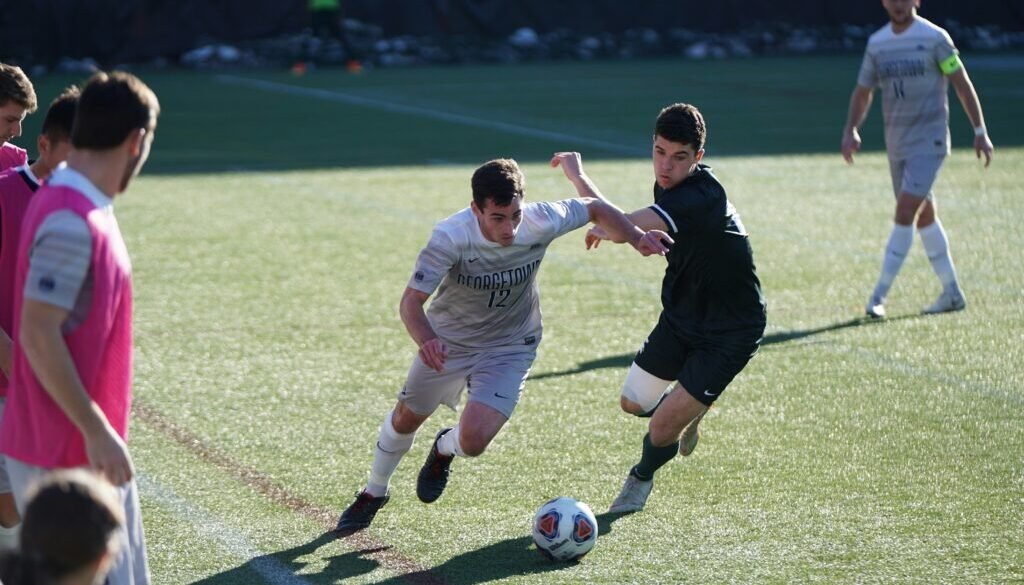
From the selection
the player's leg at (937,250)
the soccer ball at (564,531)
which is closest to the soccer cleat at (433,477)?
the soccer ball at (564,531)

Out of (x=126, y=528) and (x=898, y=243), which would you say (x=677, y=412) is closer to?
(x=126, y=528)

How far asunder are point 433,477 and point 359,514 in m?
0.37

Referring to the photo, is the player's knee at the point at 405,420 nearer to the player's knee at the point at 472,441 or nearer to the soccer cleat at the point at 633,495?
the player's knee at the point at 472,441

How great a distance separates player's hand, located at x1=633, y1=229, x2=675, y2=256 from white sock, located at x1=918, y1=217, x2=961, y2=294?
16.2 ft

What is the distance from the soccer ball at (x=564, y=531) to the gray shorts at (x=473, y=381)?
0.66 metres

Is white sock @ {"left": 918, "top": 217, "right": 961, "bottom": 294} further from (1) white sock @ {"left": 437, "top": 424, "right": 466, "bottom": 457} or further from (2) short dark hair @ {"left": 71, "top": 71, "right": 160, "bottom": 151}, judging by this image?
(2) short dark hair @ {"left": 71, "top": 71, "right": 160, "bottom": 151}

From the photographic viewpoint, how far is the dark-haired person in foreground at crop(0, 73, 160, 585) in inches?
138

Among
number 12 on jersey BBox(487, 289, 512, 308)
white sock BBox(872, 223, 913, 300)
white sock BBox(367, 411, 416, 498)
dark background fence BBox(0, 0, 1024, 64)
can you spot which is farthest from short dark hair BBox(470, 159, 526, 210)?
dark background fence BBox(0, 0, 1024, 64)

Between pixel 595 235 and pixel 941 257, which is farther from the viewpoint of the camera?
pixel 941 257

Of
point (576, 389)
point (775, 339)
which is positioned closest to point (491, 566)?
point (576, 389)

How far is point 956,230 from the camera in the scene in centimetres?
1287

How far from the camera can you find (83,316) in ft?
11.8

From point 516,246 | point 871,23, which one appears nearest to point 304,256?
point 516,246

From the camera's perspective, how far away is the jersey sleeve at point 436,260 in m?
5.62
